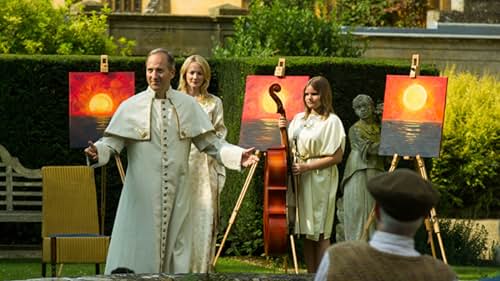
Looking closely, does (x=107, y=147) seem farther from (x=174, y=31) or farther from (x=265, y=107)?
(x=174, y=31)

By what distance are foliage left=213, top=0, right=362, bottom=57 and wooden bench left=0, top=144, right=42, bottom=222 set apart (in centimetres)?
348

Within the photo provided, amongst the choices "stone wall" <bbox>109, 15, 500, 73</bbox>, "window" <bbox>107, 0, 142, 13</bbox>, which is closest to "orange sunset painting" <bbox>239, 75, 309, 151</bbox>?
"stone wall" <bbox>109, 15, 500, 73</bbox>

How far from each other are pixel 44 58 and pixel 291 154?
461 centimetres

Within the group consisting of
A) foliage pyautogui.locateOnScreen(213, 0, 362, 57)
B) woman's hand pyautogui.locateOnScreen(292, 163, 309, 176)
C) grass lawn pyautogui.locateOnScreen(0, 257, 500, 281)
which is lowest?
grass lawn pyautogui.locateOnScreen(0, 257, 500, 281)

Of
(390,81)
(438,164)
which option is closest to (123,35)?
(438,164)

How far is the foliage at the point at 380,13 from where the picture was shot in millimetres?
33281

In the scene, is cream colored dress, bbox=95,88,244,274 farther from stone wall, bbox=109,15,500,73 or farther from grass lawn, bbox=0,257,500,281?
stone wall, bbox=109,15,500,73

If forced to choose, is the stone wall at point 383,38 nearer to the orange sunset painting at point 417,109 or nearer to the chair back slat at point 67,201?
the orange sunset painting at point 417,109

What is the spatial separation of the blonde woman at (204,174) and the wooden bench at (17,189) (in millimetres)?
3553

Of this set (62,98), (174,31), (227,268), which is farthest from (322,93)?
(174,31)

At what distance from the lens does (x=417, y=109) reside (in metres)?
16.6

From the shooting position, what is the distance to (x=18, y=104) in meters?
18.5

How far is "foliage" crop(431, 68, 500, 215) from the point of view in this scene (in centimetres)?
2173

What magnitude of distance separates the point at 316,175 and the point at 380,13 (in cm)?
1883
